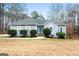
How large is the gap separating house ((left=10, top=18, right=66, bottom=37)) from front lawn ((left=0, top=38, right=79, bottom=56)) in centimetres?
11

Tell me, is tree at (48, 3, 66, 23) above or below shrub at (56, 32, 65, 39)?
above

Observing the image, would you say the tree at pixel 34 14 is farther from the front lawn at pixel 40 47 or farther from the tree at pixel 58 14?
the front lawn at pixel 40 47

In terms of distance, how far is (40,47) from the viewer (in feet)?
59.2

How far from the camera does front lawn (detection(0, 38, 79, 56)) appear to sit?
18.0 meters

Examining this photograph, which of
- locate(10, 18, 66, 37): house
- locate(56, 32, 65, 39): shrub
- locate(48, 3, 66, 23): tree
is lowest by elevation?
locate(56, 32, 65, 39): shrub

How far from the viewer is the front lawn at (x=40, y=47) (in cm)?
1802

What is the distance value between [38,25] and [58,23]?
228 mm

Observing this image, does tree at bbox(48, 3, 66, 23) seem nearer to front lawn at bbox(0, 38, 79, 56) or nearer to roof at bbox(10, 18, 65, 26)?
roof at bbox(10, 18, 65, 26)

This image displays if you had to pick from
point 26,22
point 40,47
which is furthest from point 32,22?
point 40,47

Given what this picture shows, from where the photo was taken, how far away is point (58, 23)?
18.0 m

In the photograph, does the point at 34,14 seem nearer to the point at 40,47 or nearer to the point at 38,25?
the point at 38,25

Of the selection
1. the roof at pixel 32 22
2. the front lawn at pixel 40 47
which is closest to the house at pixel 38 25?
the roof at pixel 32 22

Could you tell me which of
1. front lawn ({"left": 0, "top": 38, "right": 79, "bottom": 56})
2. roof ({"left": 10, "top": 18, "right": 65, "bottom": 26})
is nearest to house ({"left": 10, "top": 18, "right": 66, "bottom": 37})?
roof ({"left": 10, "top": 18, "right": 65, "bottom": 26})

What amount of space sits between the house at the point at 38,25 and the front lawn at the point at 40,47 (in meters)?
0.11
